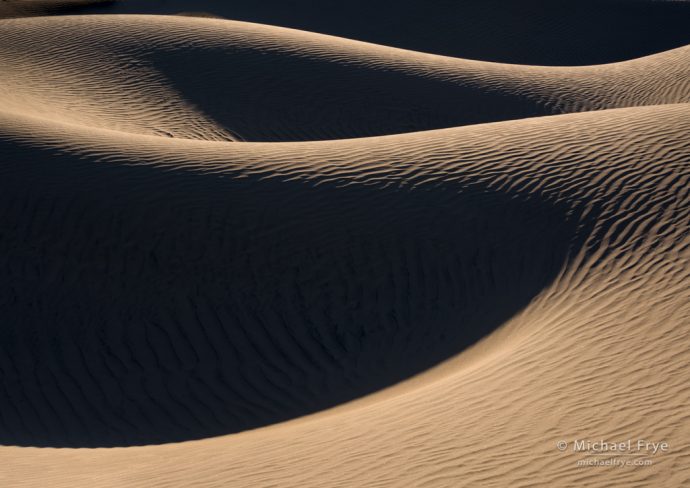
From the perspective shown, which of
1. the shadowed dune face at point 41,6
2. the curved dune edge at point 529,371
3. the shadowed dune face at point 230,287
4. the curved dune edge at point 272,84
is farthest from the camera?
the shadowed dune face at point 41,6

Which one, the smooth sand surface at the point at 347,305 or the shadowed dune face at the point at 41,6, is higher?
the smooth sand surface at the point at 347,305

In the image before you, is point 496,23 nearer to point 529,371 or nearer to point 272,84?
point 272,84

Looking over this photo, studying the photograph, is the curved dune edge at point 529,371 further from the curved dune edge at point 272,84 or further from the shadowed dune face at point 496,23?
the shadowed dune face at point 496,23

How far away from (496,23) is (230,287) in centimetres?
2284

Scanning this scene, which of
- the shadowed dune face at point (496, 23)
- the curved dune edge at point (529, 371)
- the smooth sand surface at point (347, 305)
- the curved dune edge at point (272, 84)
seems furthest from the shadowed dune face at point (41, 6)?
the curved dune edge at point (529, 371)

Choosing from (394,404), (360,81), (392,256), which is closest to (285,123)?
(360,81)

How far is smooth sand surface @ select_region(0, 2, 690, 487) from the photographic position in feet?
17.6

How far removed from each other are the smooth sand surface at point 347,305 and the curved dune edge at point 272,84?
4495 millimetres

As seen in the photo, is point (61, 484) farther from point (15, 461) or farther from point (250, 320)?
point (250, 320)

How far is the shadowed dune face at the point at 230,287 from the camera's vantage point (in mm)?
7902

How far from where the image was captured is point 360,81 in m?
18.3

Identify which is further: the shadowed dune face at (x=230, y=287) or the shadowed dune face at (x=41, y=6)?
the shadowed dune face at (x=41, y=6)

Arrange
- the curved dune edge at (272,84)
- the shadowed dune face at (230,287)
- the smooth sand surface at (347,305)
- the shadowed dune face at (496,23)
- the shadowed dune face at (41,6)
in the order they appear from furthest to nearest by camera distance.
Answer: the shadowed dune face at (41,6), the shadowed dune face at (496,23), the curved dune edge at (272,84), the shadowed dune face at (230,287), the smooth sand surface at (347,305)

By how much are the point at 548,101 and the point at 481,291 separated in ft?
34.5
